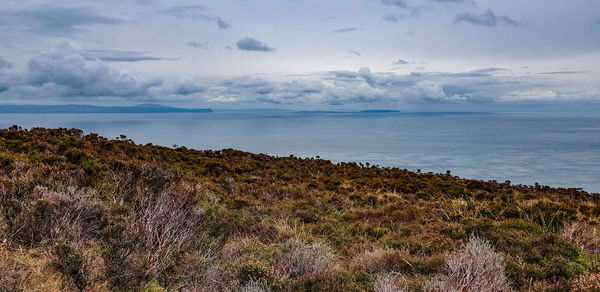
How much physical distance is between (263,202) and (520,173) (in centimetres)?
3861

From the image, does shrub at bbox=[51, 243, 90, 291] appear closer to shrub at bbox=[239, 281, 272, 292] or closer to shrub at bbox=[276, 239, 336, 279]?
shrub at bbox=[239, 281, 272, 292]

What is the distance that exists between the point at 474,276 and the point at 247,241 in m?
3.54

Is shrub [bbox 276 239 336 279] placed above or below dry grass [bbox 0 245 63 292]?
below

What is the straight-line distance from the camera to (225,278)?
433 cm

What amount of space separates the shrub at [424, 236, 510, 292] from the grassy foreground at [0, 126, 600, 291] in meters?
0.02

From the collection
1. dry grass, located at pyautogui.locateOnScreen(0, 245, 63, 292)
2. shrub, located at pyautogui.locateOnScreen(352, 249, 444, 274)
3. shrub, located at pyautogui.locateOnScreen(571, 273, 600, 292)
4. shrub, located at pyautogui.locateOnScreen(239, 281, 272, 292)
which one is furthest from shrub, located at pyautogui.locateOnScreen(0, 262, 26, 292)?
shrub, located at pyautogui.locateOnScreen(571, 273, 600, 292)

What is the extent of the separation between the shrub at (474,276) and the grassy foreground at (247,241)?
0.02m

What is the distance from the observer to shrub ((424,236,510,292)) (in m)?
3.96

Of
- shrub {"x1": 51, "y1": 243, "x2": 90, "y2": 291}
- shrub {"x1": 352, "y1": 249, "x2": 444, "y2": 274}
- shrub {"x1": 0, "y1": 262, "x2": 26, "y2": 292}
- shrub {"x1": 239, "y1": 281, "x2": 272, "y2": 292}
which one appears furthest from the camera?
shrub {"x1": 352, "y1": 249, "x2": 444, "y2": 274}

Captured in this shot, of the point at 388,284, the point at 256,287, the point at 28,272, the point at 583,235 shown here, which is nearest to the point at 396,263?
the point at 388,284

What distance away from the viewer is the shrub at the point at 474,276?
3957 millimetres

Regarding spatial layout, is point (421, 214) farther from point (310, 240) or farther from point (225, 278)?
point (225, 278)

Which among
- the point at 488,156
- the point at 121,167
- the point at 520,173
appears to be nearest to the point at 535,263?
the point at 121,167

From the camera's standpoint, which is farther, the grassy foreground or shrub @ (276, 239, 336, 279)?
shrub @ (276, 239, 336, 279)
